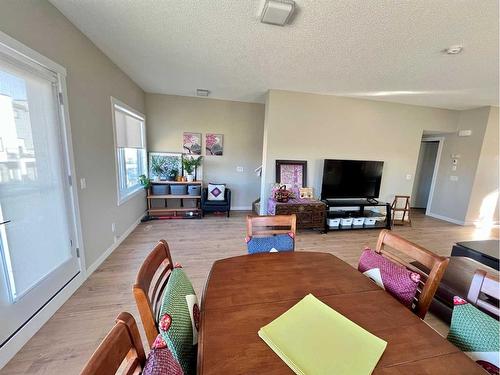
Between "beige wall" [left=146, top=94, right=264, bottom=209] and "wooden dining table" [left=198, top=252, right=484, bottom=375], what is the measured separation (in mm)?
3845

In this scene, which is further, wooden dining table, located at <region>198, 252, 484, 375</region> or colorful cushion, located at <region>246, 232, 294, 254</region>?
colorful cushion, located at <region>246, 232, 294, 254</region>

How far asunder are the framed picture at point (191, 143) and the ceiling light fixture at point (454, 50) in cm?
418

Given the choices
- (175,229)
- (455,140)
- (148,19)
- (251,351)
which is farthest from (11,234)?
(455,140)

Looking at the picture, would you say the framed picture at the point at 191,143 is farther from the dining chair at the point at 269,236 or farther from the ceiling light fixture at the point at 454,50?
the ceiling light fixture at the point at 454,50

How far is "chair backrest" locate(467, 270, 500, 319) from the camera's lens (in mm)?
867

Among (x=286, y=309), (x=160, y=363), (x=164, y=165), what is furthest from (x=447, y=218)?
(x=164, y=165)

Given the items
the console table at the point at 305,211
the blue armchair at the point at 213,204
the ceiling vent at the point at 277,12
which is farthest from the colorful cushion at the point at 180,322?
the blue armchair at the point at 213,204

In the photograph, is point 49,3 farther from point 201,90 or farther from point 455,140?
point 455,140

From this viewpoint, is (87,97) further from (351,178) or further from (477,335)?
(351,178)

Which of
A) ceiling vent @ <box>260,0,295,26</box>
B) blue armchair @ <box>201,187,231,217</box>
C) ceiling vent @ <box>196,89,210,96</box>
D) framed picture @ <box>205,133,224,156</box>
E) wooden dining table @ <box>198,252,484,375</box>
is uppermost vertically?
ceiling vent @ <box>196,89,210,96</box>

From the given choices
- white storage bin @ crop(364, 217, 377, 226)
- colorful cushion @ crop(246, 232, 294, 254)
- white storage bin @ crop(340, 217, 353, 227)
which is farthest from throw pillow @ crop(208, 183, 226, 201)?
colorful cushion @ crop(246, 232, 294, 254)

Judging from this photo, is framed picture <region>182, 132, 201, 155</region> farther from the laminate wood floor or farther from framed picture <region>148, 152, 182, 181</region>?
the laminate wood floor

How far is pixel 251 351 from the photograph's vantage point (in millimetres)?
700

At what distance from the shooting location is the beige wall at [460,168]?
14.7 ft
